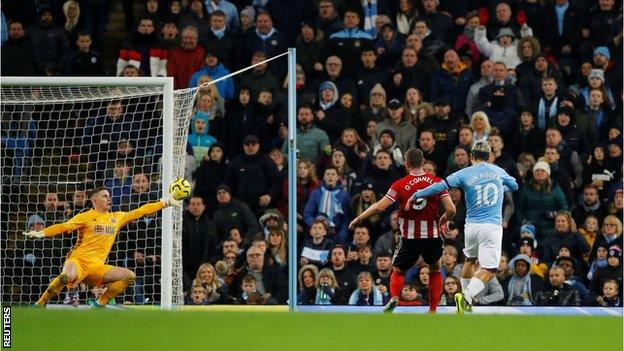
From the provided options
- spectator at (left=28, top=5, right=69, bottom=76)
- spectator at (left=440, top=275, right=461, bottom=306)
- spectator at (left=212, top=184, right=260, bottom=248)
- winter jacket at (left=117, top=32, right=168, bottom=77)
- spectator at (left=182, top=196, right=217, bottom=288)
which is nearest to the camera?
spectator at (left=440, top=275, right=461, bottom=306)

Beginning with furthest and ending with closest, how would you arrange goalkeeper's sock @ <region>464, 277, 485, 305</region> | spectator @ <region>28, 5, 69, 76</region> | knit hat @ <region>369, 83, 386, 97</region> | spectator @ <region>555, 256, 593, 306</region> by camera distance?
spectator @ <region>28, 5, 69, 76</region> → knit hat @ <region>369, 83, 386, 97</region> → spectator @ <region>555, 256, 593, 306</region> → goalkeeper's sock @ <region>464, 277, 485, 305</region>

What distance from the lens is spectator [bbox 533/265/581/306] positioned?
59.8 feet

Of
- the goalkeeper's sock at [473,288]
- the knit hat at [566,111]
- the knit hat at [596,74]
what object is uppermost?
the knit hat at [596,74]

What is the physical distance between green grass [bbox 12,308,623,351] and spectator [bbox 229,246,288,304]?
6.62 m

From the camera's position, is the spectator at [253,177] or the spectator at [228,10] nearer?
the spectator at [253,177]

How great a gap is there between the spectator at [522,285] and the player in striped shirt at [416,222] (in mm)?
2899

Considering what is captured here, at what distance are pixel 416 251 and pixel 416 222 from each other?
0.93 feet

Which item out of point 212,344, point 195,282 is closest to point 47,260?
point 195,282

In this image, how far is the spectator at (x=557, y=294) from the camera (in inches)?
717

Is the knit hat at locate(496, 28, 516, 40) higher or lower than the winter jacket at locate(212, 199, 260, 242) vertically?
higher

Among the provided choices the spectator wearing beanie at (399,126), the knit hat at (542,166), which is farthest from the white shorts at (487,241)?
the spectator wearing beanie at (399,126)

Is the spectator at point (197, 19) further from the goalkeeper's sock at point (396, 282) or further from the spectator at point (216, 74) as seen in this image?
the goalkeeper's sock at point (396, 282)

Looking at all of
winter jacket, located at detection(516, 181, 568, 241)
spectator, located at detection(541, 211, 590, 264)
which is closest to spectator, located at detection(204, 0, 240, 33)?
winter jacket, located at detection(516, 181, 568, 241)

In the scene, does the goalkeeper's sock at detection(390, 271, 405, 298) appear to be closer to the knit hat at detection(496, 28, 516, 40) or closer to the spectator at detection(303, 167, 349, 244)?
the spectator at detection(303, 167, 349, 244)
